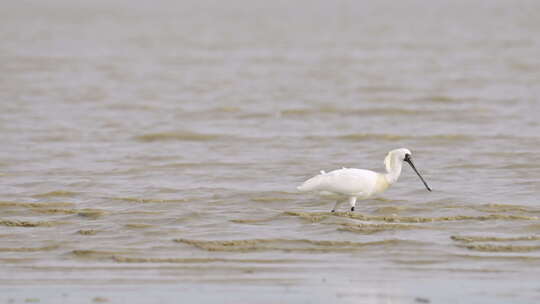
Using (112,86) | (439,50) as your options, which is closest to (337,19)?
(439,50)

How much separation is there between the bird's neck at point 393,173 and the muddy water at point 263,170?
0.33 meters

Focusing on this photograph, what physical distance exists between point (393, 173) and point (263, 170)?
333 centimetres

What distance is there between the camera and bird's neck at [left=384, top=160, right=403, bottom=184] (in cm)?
1176

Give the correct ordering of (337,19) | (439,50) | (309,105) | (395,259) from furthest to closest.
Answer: (337,19)
(439,50)
(309,105)
(395,259)

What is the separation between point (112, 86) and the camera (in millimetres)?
25422

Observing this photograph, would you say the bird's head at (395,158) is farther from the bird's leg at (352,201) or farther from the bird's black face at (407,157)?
the bird's leg at (352,201)

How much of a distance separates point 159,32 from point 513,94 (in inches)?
918

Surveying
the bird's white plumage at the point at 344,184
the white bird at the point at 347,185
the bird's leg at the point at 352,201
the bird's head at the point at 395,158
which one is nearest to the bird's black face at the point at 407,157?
the bird's head at the point at 395,158

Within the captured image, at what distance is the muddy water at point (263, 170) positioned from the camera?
8.78m

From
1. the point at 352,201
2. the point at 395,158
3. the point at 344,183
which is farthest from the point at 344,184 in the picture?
the point at 395,158

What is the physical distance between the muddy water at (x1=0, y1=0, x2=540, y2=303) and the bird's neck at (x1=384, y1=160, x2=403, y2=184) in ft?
1.10

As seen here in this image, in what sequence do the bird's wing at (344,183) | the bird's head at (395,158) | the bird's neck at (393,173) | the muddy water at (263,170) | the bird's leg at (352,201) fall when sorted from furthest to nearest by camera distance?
the bird's head at (395,158) < the bird's neck at (393,173) < the bird's leg at (352,201) < the bird's wing at (344,183) < the muddy water at (263,170)

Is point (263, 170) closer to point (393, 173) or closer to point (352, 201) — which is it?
point (393, 173)

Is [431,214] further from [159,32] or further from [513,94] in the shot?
[159,32]
